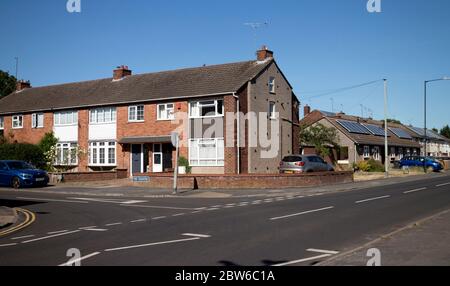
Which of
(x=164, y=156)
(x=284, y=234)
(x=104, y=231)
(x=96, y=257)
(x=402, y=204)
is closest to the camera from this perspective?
(x=96, y=257)

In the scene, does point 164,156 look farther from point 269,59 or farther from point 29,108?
point 29,108

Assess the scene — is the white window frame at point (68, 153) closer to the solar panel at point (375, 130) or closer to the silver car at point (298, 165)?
the silver car at point (298, 165)

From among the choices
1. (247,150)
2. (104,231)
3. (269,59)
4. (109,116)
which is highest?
(269,59)

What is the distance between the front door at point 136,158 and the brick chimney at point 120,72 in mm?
8144

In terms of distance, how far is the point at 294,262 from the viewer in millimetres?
7641

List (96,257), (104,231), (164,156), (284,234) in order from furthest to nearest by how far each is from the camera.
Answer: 1. (164,156)
2. (104,231)
3. (284,234)
4. (96,257)

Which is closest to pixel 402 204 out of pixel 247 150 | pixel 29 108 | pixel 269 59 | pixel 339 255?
pixel 339 255

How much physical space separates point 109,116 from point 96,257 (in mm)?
28086

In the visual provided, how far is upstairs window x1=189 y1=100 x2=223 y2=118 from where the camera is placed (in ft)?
99.7

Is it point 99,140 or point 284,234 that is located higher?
point 99,140

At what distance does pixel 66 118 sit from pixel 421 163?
3565 cm

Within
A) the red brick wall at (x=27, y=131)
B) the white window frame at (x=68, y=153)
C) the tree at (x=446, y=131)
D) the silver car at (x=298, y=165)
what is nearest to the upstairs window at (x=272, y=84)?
the silver car at (x=298, y=165)

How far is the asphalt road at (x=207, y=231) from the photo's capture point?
814 centimetres

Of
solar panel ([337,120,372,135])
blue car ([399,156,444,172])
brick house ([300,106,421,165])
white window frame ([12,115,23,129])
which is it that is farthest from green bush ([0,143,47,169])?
blue car ([399,156,444,172])
